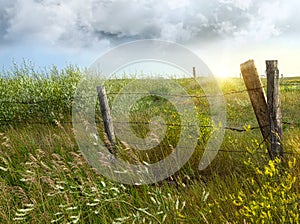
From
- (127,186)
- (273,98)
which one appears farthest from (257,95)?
(127,186)

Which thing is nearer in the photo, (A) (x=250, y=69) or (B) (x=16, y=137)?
Answer: (A) (x=250, y=69)

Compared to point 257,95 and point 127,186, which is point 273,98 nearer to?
point 257,95

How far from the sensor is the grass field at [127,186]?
294 cm

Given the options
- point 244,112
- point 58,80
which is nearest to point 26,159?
point 58,80

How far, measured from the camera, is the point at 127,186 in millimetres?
4160

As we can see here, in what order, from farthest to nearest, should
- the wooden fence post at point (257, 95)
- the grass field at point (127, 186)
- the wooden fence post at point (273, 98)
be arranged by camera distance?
the wooden fence post at point (257, 95)
the wooden fence post at point (273, 98)
the grass field at point (127, 186)

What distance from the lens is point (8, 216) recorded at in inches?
152

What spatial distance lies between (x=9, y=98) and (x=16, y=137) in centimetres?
328

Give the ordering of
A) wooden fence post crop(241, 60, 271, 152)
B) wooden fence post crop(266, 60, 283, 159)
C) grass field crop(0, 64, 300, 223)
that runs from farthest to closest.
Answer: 1. wooden fence post crop(241, 60, 271, 152)
2. wooden fence post crop(266, 60, 283, 159)
3. grass field crop(0, 64, 300, 223)

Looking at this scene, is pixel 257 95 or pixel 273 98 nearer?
pixel 273 98

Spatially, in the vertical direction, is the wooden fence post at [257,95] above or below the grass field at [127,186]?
above

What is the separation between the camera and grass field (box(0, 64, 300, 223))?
294 centimetres

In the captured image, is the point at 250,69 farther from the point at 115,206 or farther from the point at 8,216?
the point at 8,216

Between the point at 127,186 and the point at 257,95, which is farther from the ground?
the point at 257,95
